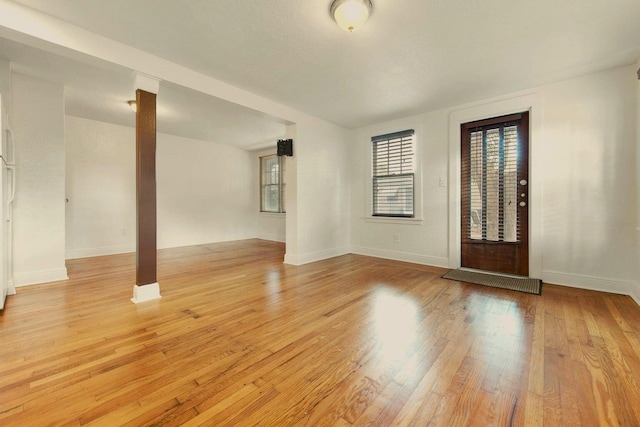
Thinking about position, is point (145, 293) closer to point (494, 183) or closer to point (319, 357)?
point (319, 357)

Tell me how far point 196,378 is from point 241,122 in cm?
427

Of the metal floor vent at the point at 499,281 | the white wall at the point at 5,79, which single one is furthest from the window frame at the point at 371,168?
the white wall at the point at 5,79

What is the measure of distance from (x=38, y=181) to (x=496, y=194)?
575 centimetres

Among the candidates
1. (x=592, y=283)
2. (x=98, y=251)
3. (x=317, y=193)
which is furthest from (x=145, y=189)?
(x=592, y=283)

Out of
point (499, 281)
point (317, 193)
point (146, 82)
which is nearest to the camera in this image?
point (146, 82)

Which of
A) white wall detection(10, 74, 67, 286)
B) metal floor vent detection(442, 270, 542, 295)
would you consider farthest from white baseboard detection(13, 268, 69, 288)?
metal floor vent detection(442, 270, 542, 295)

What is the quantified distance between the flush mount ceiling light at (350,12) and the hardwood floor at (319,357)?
2312mm

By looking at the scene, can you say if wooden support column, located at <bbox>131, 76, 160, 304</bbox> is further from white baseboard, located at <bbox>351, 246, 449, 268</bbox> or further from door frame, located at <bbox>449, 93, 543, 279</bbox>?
door frame, located at <bbox>449, 93, 543, 279</bbox>

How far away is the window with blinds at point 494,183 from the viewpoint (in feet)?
11.4

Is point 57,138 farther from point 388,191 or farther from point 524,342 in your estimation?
point 524,342

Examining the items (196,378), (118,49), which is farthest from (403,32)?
(196,378)

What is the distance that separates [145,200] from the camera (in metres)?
2.65

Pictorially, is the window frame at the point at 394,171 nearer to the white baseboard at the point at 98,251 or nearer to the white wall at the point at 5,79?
the white wall at the point at 5,79

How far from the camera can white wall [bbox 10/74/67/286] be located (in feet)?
9.98
